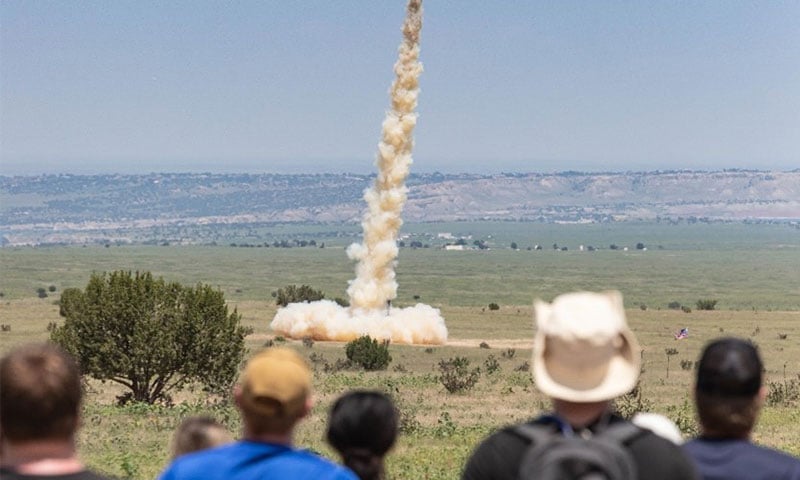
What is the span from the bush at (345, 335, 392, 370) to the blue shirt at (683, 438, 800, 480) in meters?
39.6

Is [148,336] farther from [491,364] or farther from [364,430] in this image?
[364,430]

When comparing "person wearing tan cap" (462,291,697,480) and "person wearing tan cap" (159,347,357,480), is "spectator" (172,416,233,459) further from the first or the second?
"person wearing tan cap" (462,291,697,480)

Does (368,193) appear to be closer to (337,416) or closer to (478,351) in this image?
(478,351)

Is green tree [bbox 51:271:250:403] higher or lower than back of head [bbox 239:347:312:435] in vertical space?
lower

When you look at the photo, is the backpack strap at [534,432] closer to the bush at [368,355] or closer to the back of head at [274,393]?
the back of head at [274,393]

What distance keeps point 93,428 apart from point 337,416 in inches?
825

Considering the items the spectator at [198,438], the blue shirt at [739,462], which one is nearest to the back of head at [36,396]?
the spectator at [198,438]

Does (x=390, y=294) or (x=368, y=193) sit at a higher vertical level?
(x=368, y=193)

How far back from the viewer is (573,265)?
187 meters

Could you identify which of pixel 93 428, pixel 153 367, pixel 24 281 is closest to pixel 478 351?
pixel 153 367

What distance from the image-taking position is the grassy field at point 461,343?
25.0m

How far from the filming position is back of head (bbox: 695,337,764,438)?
6.59 m

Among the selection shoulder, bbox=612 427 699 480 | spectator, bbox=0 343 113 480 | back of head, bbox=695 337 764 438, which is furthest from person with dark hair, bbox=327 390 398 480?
back of head, bbox=695 337 764 438

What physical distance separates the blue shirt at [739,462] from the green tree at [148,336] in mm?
27530
